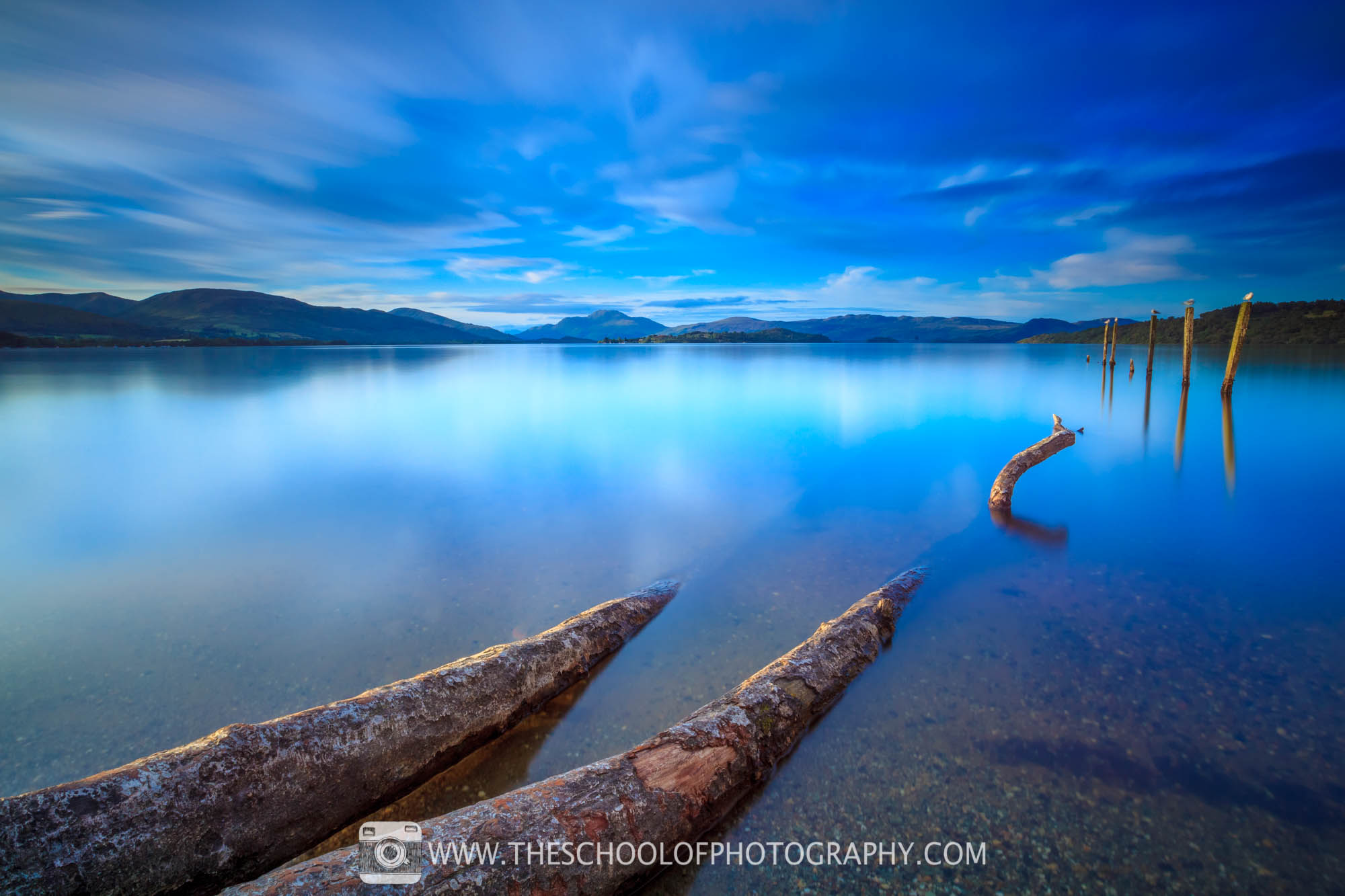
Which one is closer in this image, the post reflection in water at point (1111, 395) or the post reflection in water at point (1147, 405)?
the post reflection in water at point (1147, 405)

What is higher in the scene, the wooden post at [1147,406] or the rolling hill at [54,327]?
the rolling hill at [54,327]

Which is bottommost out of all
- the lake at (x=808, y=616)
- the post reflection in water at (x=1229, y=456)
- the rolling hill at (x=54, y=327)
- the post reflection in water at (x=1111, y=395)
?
the lake at (x=808, y=616)

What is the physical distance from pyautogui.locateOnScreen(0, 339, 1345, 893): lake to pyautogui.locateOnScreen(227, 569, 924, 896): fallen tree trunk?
0.31 metres

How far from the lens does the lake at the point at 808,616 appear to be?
3723 millimetres

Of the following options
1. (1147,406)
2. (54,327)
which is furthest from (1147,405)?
(54,327)

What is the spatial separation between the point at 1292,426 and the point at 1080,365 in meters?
52.3

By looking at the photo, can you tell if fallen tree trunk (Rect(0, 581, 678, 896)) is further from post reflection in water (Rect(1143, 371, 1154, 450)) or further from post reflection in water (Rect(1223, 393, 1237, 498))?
post reflection in water (Rect(1143, 371, 1154, 450))

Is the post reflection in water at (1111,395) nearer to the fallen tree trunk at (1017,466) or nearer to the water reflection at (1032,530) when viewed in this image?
the fallen tree trunk at (1017,466)

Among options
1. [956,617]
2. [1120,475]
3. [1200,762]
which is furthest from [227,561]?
[1120,475]

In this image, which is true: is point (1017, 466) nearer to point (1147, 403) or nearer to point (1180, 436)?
point (1180, 436)

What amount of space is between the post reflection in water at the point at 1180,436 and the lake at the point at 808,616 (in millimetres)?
712

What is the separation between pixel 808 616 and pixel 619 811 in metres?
3.93

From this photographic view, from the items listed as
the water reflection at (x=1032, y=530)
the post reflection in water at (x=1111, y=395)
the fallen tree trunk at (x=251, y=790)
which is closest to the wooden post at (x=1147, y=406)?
the post reflection in water at (x=1111, y=395)

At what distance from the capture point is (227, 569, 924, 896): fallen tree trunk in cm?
248
